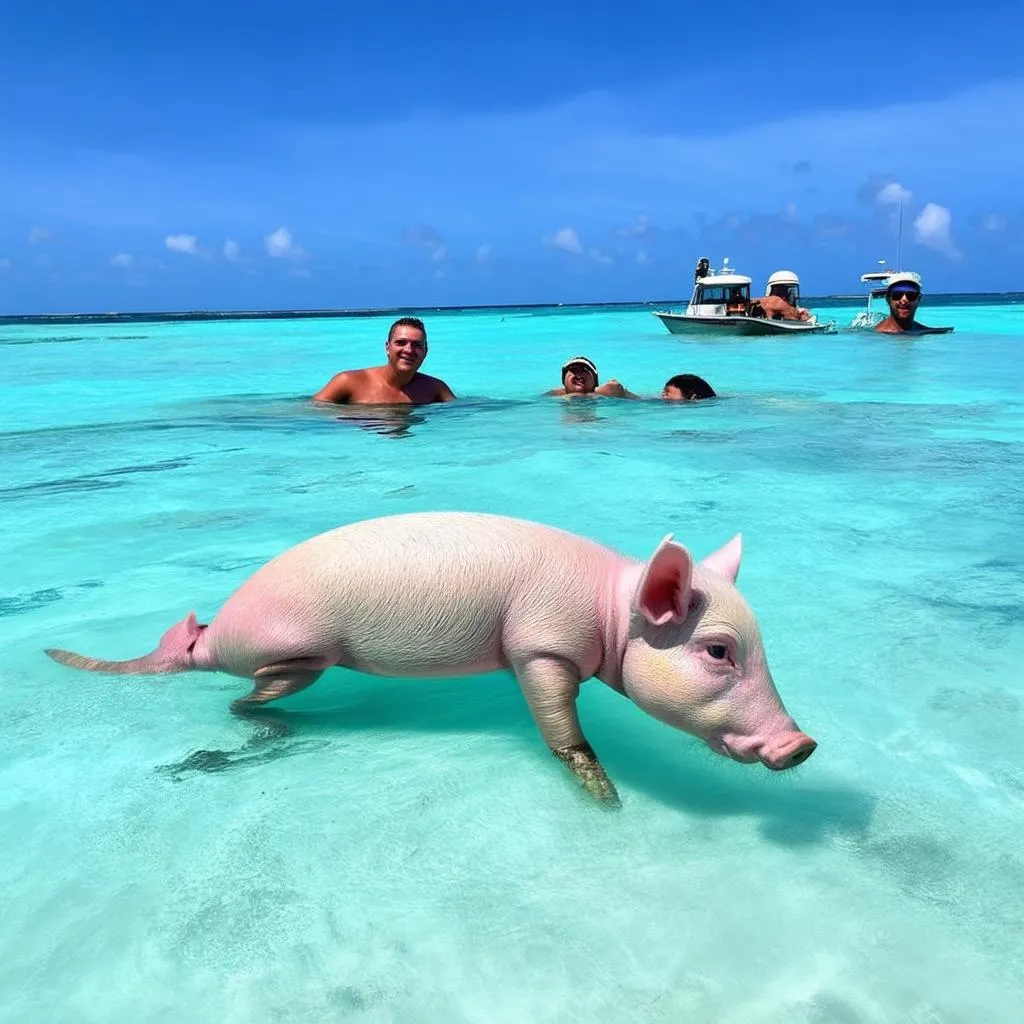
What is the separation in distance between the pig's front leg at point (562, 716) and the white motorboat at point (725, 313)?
102ft

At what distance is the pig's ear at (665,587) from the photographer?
280 cm

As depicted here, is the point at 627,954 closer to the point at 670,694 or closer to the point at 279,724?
the point at 670,694

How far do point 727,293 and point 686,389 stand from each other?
21.8 metres

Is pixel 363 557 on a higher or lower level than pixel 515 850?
higher

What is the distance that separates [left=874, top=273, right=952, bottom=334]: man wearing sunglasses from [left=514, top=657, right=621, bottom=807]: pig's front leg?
31.4 metres

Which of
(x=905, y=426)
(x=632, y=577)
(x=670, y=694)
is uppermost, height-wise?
(x=632, y=577)

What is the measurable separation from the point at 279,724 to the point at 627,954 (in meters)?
1.76

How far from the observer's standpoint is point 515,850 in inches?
117

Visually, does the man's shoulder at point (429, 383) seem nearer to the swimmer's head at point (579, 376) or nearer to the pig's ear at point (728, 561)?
the swimmer's head at point (579, 376)

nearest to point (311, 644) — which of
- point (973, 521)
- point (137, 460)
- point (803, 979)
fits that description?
point (803, 979)

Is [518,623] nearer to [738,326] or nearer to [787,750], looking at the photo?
[787,750]

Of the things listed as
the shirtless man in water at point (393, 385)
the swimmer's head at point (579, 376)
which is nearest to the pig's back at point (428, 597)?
the shirtless man in water at point (393, 385)

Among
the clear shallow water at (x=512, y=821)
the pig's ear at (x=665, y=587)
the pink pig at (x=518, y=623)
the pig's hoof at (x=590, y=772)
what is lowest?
the clear shallow water at (x=512, y=821)

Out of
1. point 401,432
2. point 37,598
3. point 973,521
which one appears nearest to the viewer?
point 37,598
